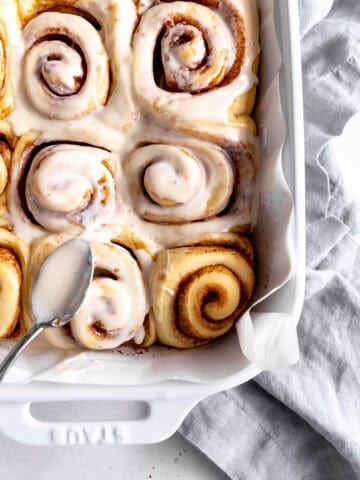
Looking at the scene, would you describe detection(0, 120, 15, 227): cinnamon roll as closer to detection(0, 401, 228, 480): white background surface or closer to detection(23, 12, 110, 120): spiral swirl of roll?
detection(23, 12, 110, 120): spiral swirl of roll

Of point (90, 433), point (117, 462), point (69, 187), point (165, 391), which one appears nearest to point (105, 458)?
point (117, 462)

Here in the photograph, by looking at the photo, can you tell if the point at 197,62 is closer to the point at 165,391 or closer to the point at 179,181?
the point at 179,181

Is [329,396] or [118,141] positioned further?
[329,396]

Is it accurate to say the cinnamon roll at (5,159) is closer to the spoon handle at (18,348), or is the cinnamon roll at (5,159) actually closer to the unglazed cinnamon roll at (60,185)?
the unglazed cinnamon roll at (60,185)

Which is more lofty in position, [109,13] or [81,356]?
[109,13]

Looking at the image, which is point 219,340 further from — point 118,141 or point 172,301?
point 118,141

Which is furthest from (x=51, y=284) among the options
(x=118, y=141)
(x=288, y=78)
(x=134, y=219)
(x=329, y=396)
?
(x=329, y=396)

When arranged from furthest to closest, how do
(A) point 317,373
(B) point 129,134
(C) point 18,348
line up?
A: (A) point 317,373
(B) point 129,134
(C) point 18,348

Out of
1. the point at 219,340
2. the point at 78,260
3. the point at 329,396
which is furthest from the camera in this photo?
the point at 329,396
